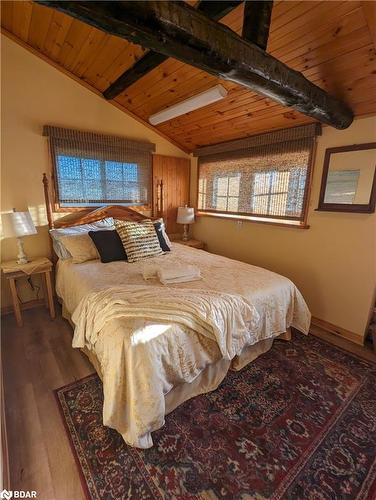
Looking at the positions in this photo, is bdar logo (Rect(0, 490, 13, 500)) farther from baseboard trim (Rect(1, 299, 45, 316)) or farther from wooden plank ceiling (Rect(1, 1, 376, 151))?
wooden plank ceiling (Rect(1, 1, 376, 151))

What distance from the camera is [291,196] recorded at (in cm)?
275

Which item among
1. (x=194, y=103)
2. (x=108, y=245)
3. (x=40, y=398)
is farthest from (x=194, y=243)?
(x=40, y=398)

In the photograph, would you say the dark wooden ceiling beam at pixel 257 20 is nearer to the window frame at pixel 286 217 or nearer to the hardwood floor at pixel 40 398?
the window frame at pixel 286 217

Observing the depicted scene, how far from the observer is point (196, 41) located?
1240 millimetres

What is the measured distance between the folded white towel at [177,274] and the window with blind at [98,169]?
1.74m

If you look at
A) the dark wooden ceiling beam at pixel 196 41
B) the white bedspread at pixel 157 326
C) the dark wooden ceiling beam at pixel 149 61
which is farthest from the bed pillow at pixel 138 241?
the dark wooden ceiling beam at pixel 196 41

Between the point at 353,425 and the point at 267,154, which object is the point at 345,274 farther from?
the point at 267,154

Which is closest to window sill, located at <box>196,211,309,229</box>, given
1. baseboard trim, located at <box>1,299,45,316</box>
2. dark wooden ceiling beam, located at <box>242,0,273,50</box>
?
dark wooden ceiling beam, located at <box>242,0,273,50</box>

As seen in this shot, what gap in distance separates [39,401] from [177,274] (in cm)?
127

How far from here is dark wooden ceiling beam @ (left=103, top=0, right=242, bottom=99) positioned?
4.85 ft

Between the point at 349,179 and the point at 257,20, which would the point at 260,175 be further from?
the point at 257,20

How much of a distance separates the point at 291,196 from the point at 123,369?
2461mm

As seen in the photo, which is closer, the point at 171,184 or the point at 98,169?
the point at 98,169

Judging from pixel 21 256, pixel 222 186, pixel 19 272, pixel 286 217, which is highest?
pixel 222 186
